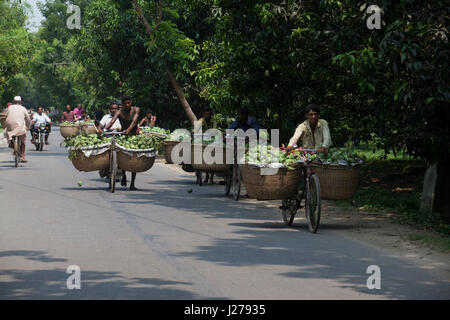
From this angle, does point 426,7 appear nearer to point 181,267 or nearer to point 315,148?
point 315,148

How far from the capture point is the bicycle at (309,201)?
1121cm

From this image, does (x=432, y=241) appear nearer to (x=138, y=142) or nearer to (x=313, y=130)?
(x=313, y=130)

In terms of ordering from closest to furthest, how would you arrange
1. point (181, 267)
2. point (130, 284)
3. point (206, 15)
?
point (130, 284)
point (181, 267)
point (206, 15)

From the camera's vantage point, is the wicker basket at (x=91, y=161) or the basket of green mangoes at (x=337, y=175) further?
the wicker basket at (x=91, y=161)

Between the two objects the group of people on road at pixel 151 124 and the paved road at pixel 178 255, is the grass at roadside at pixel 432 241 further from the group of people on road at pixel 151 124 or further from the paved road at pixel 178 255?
the group of people on road at pixel 151 124

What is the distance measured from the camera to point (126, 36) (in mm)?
31469

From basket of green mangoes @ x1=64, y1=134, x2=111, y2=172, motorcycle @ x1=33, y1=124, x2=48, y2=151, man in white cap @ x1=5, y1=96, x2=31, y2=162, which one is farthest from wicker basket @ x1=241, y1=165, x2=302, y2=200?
motorcycle @ x1=33, y1=124, x2=48, y2=151

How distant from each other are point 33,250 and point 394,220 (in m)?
6.28

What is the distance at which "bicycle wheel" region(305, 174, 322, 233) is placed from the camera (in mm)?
11184

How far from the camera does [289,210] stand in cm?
1227

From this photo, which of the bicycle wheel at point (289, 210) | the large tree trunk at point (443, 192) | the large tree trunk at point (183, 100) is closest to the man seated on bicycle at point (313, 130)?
the bicycle wheel at point (289, 210)

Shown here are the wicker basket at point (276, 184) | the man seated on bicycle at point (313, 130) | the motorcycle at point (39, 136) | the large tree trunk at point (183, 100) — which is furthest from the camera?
the motorcycle at point (39, 136)

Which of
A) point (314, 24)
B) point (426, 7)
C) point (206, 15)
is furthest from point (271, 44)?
point (206, 15)

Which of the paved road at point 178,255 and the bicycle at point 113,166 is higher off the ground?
the bicycle at point 113,166
